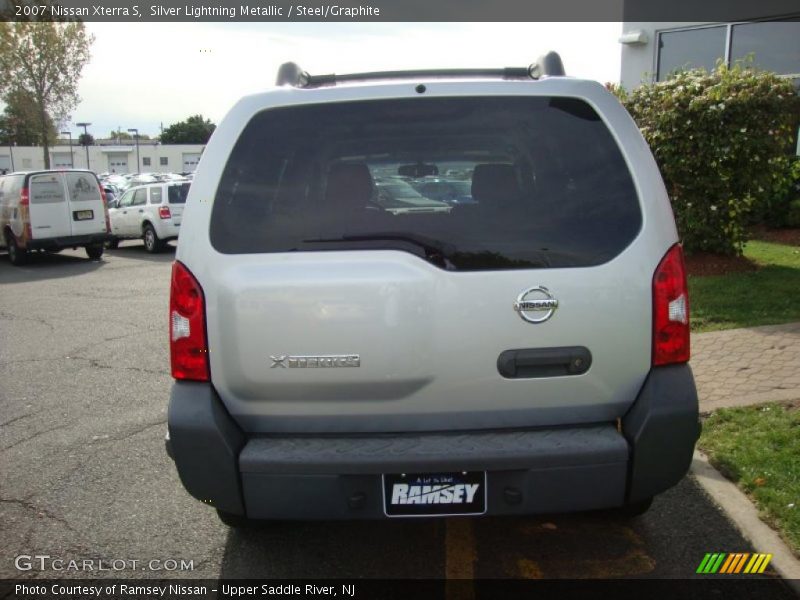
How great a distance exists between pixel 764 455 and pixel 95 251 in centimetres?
1527

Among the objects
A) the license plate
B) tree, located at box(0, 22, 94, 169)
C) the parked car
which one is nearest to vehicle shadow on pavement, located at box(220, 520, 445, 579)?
the license plate

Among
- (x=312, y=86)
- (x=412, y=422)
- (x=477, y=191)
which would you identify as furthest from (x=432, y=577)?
(x=312, y=86)

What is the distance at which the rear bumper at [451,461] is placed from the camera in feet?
8.68

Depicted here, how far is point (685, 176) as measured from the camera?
29.7 feet

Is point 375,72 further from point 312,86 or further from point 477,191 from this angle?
point 477,191

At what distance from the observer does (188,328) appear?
282 cm

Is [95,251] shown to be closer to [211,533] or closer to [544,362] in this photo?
[211,533]

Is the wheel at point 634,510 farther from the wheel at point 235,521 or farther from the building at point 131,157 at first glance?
the building at point 131,157

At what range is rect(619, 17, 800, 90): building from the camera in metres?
14.4

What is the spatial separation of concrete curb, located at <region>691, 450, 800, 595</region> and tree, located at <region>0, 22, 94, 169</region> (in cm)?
3039

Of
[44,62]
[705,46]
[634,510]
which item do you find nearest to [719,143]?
[634,510]

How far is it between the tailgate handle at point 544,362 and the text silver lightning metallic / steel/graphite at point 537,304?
125 millimetres

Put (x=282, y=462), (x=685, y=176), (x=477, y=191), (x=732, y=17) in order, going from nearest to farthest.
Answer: (x=282, y=462), (x=477, y=191), (x=685, y=176), (x=732, y=17)

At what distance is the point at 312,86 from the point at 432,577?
85.0 inches
